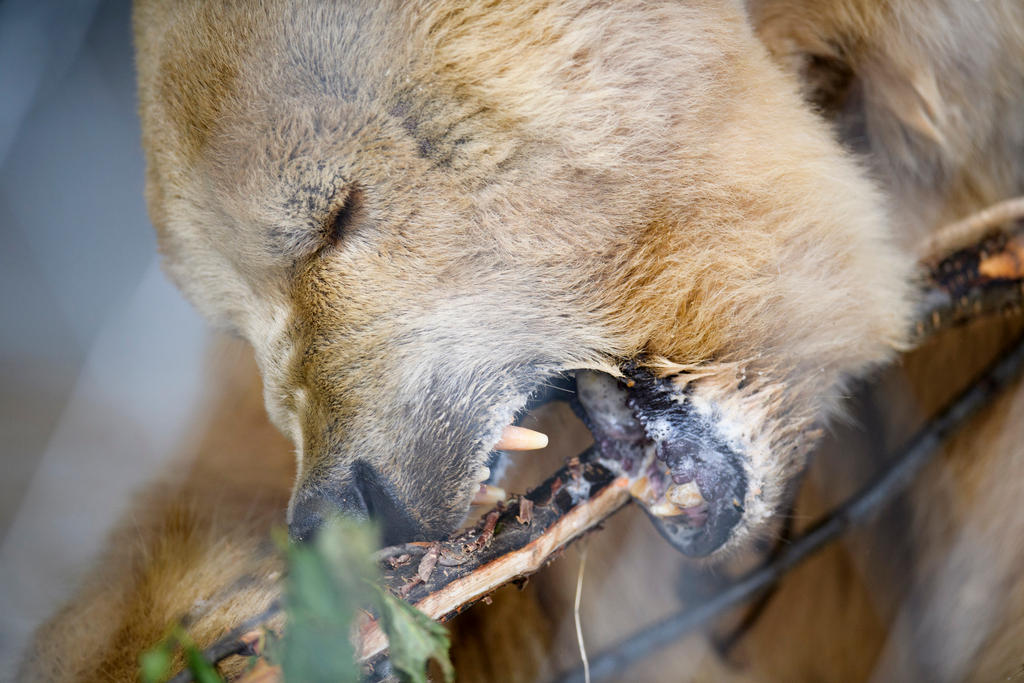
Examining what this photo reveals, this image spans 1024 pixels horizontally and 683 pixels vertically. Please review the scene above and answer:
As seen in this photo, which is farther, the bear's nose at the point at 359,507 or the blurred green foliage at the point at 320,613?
the bear's nose at the point at 359,507

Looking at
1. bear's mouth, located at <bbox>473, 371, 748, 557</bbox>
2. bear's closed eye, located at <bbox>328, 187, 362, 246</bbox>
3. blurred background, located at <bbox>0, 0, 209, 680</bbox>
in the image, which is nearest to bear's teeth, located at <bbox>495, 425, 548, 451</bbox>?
bear's mouth, located at <bbox>473, 371, 748, 557</bbox>

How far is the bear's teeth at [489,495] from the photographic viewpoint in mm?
1123

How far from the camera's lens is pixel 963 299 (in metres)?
1.34

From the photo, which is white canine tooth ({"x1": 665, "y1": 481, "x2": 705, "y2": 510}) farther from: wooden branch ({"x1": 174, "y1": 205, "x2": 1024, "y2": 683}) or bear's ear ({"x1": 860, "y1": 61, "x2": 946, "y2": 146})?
bear's ear ({"x1": 860, "y1": 61, "x2": 946, "y2": 146})

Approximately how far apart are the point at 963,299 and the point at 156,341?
5.20ft

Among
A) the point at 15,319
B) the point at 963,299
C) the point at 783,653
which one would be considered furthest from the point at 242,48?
the point at 783,653

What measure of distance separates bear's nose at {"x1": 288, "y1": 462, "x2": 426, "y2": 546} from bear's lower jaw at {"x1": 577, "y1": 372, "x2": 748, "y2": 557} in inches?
13.4

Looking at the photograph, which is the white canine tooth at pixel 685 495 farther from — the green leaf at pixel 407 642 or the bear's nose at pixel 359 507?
the green leaf at pixel 407 642

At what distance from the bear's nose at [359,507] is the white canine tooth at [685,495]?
1.27 ft

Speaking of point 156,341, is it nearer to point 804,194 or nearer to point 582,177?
point 582,177

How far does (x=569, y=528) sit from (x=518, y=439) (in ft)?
0.55

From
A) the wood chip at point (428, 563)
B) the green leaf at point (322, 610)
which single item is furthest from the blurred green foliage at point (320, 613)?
the wood chip at point (428, 563)

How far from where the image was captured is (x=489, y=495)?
1.13 m

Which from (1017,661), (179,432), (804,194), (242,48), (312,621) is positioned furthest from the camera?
(179,432)
